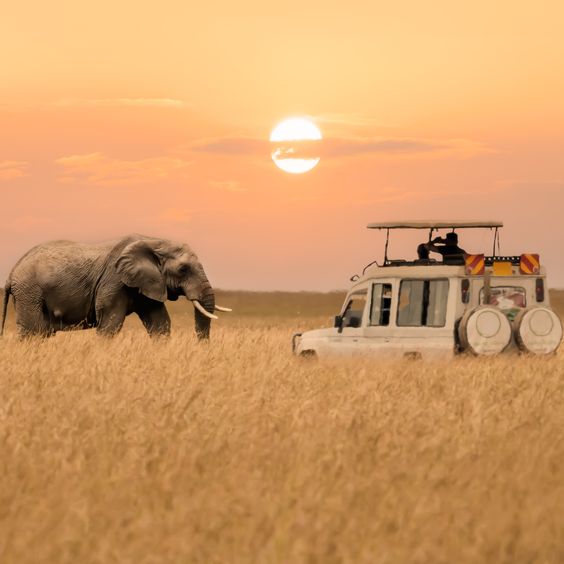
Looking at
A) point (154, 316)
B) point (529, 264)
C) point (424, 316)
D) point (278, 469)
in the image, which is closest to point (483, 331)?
point (424, 316)

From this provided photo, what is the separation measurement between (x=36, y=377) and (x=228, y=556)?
7365mm

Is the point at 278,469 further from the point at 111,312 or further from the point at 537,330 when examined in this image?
the point at 111,312

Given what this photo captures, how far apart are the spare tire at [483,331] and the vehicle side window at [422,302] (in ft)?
1.71

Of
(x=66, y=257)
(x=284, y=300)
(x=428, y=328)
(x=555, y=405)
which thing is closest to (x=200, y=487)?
(x=555, y=405)

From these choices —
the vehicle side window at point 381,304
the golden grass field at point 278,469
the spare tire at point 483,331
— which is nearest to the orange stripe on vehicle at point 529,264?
the spare tire at point 483,331

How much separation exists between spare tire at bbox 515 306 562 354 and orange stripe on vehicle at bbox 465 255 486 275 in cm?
76

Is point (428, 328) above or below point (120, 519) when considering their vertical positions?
above

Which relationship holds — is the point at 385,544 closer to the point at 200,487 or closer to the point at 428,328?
the point at 200,487

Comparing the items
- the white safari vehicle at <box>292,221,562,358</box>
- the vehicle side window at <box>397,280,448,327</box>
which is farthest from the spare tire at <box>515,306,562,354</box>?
the vehicle side window at <box>397,280,448,327</box>

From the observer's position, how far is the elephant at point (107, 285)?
2303 cm

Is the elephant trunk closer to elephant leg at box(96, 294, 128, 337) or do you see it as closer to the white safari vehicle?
elephant leg at box(96, 294, 128, 337)

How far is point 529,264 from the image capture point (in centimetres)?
1634

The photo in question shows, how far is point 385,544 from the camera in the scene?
19.2 ft

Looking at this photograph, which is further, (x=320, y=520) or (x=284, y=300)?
(x=284, y=300)
